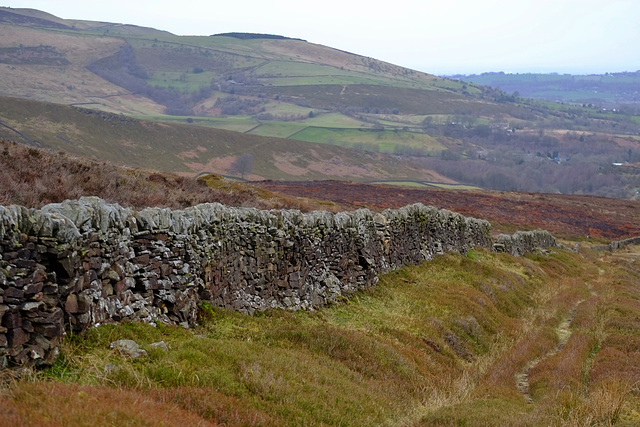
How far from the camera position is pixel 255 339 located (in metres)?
12.9

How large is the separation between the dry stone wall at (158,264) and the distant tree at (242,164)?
9778 cm

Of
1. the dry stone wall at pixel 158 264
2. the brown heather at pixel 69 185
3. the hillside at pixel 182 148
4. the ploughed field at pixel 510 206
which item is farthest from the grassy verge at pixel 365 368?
the hillside at pixel 182 148

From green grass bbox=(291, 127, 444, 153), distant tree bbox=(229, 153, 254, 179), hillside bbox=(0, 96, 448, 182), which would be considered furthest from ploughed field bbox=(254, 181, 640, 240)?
green grass bbox=(291, 127, 444, 153)

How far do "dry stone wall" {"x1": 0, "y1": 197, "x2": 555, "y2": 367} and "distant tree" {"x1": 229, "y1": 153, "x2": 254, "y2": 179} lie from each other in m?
97.8

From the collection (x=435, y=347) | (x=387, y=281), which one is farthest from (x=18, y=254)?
(x=387, y=281)

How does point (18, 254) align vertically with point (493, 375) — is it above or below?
above

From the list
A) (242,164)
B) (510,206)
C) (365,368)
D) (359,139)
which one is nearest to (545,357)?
(365,368)

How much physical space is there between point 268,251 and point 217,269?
2193 millimetres

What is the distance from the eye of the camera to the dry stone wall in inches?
348

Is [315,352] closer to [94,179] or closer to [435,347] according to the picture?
[435,347]

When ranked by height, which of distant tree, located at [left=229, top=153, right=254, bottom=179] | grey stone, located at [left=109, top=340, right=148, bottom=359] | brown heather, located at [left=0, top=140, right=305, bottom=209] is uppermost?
brown heather, located at [left=0, top=140, right=305, bottom=209]

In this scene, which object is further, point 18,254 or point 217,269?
point 217,269

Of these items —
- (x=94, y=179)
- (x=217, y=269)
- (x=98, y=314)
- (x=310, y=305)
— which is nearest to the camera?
(x=98, y=314)

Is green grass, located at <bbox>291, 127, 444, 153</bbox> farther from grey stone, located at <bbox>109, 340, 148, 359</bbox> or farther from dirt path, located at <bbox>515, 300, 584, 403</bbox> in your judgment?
grey stone, located at <bbox>109, 340, 148, 359</bbox>
